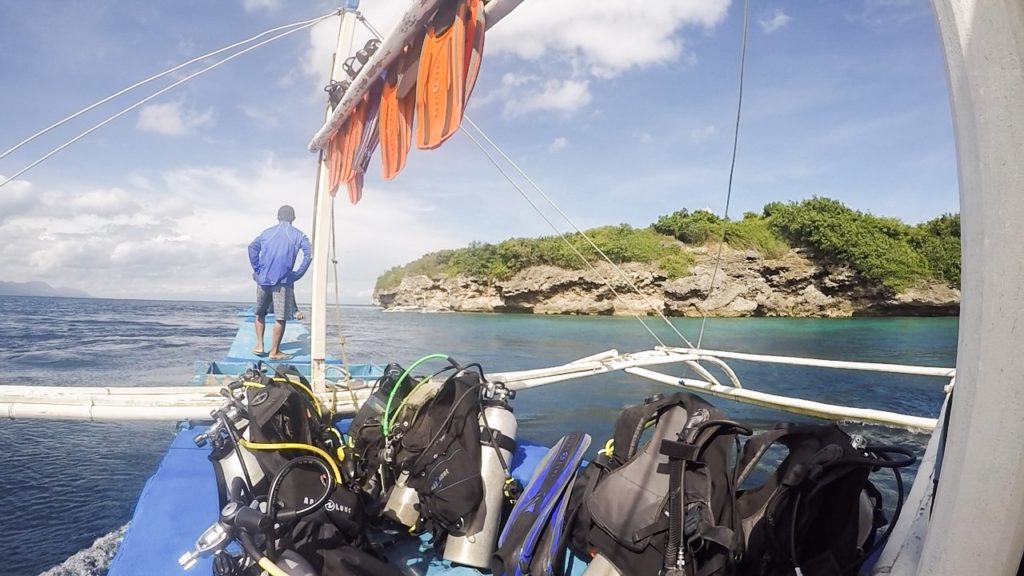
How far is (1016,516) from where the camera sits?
1104 mm

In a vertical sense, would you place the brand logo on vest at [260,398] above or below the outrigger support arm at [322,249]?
below

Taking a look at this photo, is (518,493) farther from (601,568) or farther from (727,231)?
(727,231)

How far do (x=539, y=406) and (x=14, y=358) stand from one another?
14789mm

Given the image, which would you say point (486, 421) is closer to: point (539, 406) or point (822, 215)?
point (539, 406)

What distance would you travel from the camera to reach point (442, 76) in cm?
282

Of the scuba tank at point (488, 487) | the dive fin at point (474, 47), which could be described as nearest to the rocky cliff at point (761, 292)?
the scuba tank at point (488, 487)

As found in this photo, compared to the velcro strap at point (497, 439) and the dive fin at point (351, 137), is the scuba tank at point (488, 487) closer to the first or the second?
the velcro strap at point (497, 439)

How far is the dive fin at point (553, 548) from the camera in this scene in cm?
227

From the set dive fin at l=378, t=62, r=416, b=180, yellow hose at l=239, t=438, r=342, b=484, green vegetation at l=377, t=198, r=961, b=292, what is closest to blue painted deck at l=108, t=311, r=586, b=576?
yellow hose at l=239, t=438, r=342, b=484

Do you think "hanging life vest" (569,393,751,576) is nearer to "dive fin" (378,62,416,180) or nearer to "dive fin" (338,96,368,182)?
"dive fin" (378,62,416,180)

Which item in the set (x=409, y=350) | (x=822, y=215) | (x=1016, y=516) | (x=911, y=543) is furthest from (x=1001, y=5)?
(x=822, y=215)

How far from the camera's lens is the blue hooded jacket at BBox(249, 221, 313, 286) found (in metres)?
6.41

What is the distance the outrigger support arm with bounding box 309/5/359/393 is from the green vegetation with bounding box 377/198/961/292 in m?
29.4

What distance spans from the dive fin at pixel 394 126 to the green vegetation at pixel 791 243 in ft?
99.5
